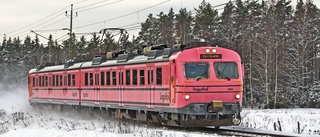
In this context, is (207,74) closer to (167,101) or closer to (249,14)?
(167,101)

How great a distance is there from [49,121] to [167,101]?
844 centimetres

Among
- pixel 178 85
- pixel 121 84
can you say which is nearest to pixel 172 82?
pixel 178 85

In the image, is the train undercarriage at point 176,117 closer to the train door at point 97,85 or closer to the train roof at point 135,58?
the train door at point 97,85

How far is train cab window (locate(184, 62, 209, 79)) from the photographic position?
16609 millimetres

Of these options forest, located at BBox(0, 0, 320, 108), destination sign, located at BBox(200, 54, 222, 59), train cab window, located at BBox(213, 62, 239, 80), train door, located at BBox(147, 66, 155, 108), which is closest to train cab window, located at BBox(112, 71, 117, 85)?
train door, located at BBox(147, 66, 155, 108)

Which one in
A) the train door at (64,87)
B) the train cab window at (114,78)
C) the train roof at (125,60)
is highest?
the train roof at (125,60)

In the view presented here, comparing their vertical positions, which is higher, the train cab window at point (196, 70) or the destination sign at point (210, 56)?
the destination sign at point (210, 56)

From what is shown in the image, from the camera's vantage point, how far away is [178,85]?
16.5m

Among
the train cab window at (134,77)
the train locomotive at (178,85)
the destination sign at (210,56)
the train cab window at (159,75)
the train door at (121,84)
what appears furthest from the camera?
the train door at (121,84)

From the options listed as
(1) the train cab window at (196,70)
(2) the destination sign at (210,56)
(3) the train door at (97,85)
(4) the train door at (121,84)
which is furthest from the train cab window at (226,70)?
(3) the train door at (97,85)

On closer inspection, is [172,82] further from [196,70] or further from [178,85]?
[196,70]

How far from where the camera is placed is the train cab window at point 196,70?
16.6 metres

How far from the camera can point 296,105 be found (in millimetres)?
45562

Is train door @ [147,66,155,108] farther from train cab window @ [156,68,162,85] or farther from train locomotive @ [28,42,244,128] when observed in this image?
train cab window @ [156,68,162,85]
